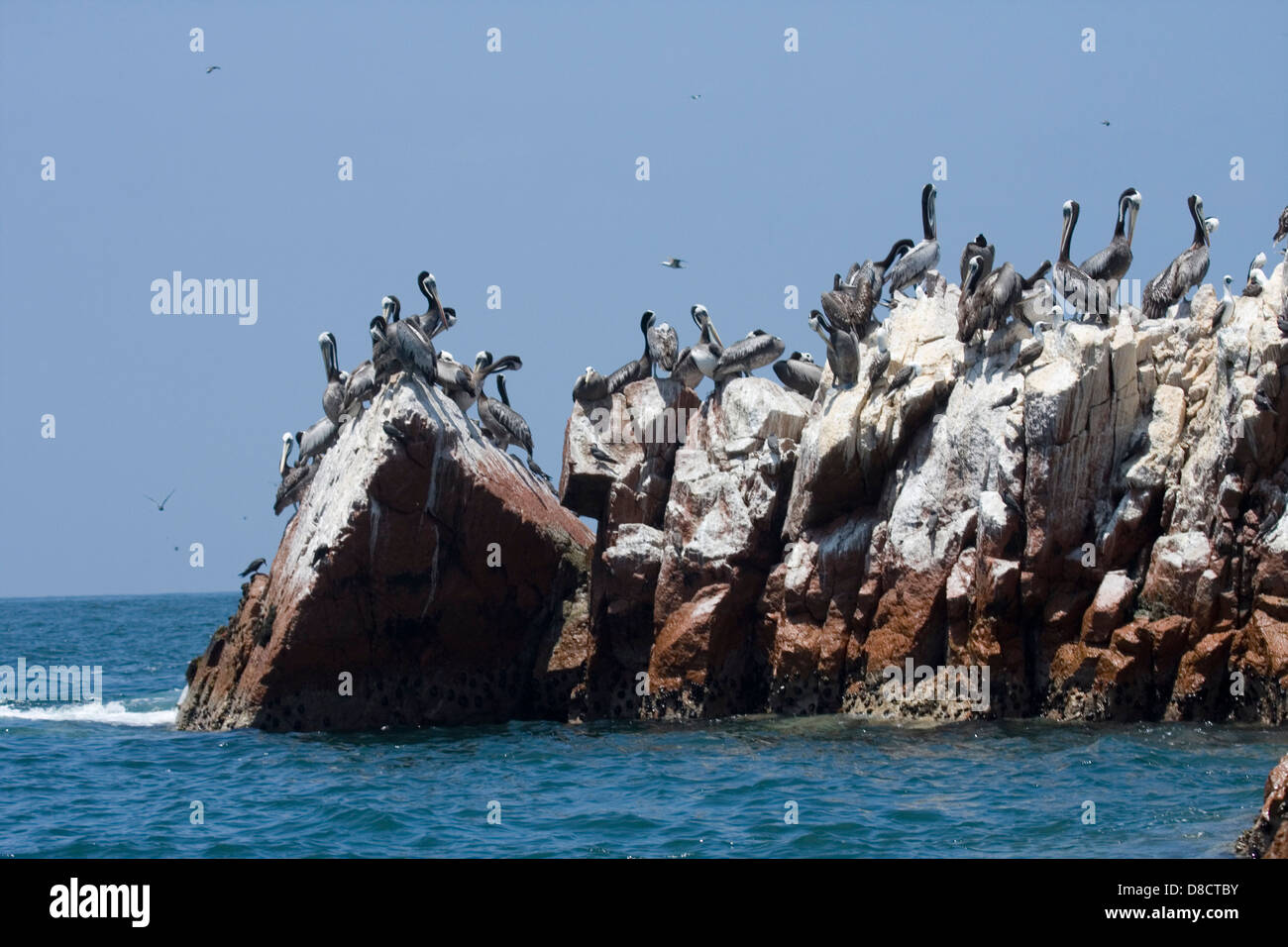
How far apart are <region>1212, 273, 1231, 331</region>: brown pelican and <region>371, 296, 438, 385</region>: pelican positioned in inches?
408

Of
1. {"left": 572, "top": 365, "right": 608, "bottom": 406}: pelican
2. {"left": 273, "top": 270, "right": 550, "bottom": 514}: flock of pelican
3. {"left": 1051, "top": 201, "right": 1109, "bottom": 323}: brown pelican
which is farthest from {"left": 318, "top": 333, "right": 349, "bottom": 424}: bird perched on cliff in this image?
{"left": 1051, "top": 201, "right": 1109, "bottom": 323}: brown pelican

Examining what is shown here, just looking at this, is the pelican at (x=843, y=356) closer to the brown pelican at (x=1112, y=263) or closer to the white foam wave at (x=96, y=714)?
the brown pelican at (x=1112, y=263)

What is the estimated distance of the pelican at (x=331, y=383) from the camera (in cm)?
2362

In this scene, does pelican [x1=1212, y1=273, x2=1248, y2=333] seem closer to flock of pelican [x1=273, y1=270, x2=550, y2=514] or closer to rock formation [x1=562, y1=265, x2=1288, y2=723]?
rock formation [x1=562, y1=265, x2=1288, y2=723]

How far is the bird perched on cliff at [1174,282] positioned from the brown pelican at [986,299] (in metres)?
1.74

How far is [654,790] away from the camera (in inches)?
604

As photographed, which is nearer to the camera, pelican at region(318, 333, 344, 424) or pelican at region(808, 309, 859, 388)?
pelican at region(808, 309, 859, 388)

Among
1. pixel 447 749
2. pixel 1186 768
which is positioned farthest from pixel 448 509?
Answer: pixel 1186 768

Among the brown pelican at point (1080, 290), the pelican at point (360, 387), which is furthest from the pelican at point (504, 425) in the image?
→ the brown pelican at point (1080, 290)

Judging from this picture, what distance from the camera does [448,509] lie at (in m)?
20.3

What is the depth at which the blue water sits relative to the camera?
42.5ft

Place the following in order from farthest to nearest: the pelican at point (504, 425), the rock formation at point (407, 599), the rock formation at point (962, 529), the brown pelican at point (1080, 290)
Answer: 1. the pelican at point (504, 425)
2. the rock formation at point (407, 599)
3. the brown pelican at point (1080, 290)
4. the rock formation at point (962, 529)
